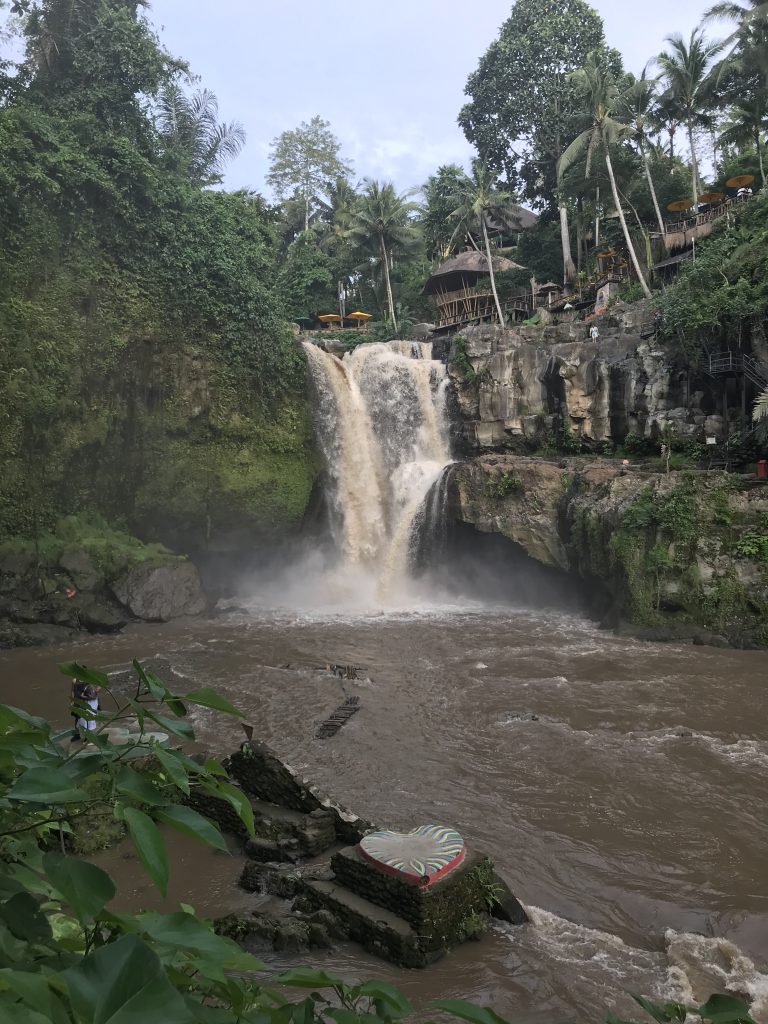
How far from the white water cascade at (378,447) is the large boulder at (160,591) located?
5.32 meters

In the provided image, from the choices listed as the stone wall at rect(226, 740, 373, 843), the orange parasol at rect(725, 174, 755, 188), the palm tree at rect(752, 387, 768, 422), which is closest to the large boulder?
the stone wall at rect(226, 740, 373, 843)

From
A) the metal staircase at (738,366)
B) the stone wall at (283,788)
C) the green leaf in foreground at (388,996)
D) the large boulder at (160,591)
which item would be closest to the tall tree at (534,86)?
the metal staircase at (738,366)

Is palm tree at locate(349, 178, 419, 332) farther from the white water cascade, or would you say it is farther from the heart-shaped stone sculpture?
the heart-shaped stone sculpture

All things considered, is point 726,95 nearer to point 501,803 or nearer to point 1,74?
point 1,74

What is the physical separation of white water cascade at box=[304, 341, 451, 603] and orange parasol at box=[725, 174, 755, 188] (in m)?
16.7

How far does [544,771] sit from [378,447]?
50.7ft

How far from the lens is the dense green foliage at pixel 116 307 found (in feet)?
59.4

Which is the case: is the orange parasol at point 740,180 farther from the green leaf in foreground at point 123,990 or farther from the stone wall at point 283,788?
the green leaf in foreground at point 123,990

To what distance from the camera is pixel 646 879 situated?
7012 mm

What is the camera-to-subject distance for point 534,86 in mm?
39594

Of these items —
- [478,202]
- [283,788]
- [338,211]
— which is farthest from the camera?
[338,211]

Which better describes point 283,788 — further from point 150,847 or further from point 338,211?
point 338,211

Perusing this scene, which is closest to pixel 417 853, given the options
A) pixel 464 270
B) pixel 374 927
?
pixel 374 927

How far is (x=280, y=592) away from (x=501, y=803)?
51.1ft
